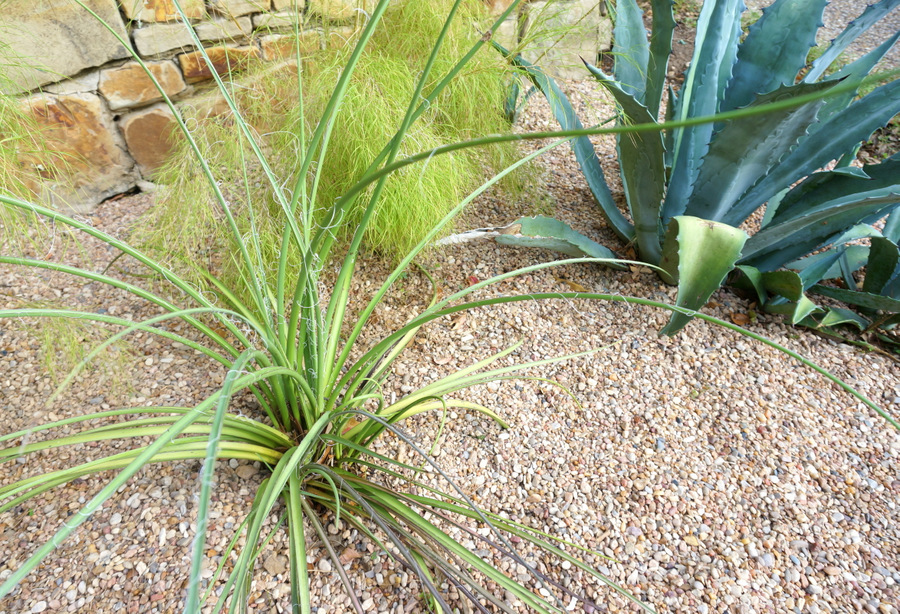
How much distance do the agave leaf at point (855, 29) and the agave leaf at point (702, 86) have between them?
201mm

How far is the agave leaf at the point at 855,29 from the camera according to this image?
4.19ft

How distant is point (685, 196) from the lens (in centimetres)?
153

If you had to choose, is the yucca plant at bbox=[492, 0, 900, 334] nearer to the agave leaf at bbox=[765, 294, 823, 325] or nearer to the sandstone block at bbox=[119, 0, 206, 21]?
the agave leaf at bbox=[765, 294, 823, 325]

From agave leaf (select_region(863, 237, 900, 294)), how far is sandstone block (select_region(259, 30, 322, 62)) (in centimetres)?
156

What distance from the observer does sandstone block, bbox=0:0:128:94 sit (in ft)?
4.94

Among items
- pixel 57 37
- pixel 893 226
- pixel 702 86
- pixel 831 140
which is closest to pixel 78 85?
pixel 57 37

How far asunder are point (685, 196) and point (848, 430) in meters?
0.68

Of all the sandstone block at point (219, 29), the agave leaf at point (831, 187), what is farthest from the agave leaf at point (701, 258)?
the sandstone block at point (219, 29)

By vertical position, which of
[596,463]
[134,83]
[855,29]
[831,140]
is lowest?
[596,463]

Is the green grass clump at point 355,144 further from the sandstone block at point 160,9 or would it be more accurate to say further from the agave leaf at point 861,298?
the agave leaf at point 861,298

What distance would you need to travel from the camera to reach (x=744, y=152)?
1.32 metres

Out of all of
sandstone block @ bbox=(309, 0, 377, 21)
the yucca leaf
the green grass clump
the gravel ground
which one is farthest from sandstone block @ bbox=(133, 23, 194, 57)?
the yucca leaf

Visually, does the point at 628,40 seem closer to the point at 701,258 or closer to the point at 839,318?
the point at 701,258

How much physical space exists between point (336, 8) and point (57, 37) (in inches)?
30.4
